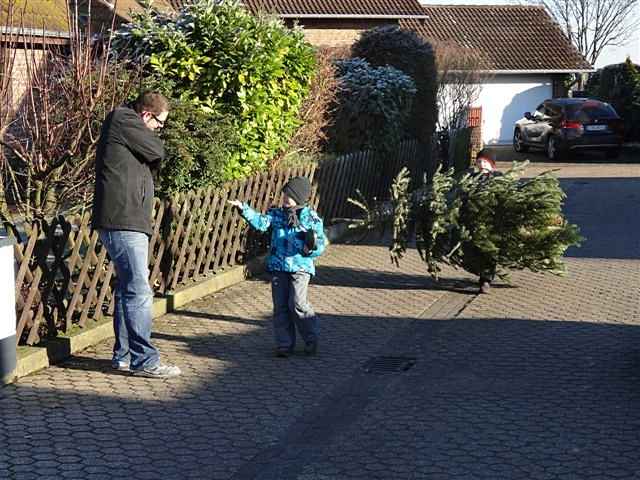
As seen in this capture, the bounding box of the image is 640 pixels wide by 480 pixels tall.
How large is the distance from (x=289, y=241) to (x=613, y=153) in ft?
77.7

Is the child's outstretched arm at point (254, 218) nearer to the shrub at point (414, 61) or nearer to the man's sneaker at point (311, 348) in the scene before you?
the man's sneaker at point (311, 348)

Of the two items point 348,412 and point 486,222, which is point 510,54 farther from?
point 348,412

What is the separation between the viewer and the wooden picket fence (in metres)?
8.20

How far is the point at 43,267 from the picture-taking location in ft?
27.2

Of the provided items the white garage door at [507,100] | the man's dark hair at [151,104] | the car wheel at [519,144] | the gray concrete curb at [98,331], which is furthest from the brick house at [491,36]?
the man's dark hair at [151,104]

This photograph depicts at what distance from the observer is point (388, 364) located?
27.2 ft

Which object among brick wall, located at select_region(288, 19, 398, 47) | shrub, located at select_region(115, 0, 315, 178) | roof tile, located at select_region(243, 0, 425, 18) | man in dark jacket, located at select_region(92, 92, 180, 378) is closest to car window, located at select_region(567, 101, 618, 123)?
roof tile, located at select_region(243, 0, 425, 18)

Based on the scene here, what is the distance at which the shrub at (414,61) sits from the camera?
2059 cm

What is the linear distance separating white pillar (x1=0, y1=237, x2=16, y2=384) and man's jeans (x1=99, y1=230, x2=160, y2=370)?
638 mm

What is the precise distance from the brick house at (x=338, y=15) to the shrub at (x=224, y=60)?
72.7ft

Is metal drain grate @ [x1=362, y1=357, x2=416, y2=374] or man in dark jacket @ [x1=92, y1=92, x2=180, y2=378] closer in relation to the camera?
man in dark jacket @ [x1=92, y1=92, x2=180, y2=378]

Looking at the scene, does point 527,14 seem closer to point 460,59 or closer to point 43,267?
point 460,59

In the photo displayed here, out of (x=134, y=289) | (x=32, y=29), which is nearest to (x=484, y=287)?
(x=134, y=289)

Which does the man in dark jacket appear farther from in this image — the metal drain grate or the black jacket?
the metal drain grate
